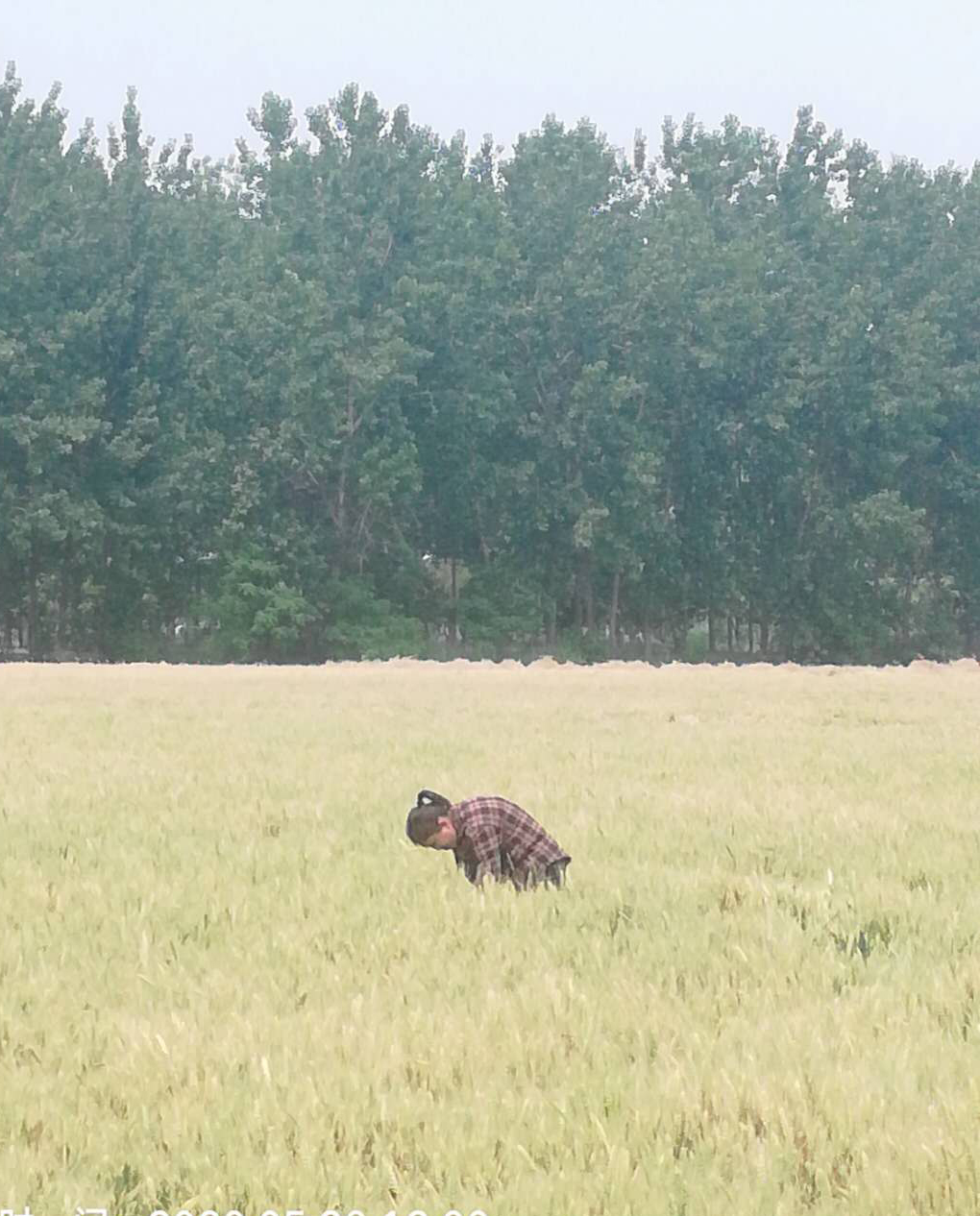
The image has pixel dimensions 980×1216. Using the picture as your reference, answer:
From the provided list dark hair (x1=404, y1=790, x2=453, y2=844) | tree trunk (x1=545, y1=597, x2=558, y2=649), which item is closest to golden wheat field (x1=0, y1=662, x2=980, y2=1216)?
dark hair (x1=404, y1=790, x2=453, y2=844)

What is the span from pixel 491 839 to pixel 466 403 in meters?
49.2

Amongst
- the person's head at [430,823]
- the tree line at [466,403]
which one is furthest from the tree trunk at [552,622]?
the person's head at [430,823]

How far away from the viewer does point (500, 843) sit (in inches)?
291

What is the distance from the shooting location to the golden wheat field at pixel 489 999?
3670 mm

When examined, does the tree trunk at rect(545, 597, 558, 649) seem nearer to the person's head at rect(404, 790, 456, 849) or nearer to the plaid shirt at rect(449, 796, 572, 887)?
the plaid shirt at rect(449, 796, 572, 887)

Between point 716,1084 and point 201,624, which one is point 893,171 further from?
point 716,1084

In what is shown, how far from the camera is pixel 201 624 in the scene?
56.2 metres

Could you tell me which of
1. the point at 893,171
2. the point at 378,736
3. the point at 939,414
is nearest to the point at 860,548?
the point at 939,414

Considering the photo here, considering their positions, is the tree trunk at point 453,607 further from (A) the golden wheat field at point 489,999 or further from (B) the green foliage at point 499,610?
(A) the golden wheat field at point 489,999

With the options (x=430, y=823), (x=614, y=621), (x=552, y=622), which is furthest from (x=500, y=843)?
(x=552, y=622)

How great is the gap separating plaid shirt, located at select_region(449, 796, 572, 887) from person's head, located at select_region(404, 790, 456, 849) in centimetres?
10

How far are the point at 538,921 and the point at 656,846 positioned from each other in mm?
2081

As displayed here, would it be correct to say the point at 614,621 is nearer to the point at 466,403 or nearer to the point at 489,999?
the point at 466,403

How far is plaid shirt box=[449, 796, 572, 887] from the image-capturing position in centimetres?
719
